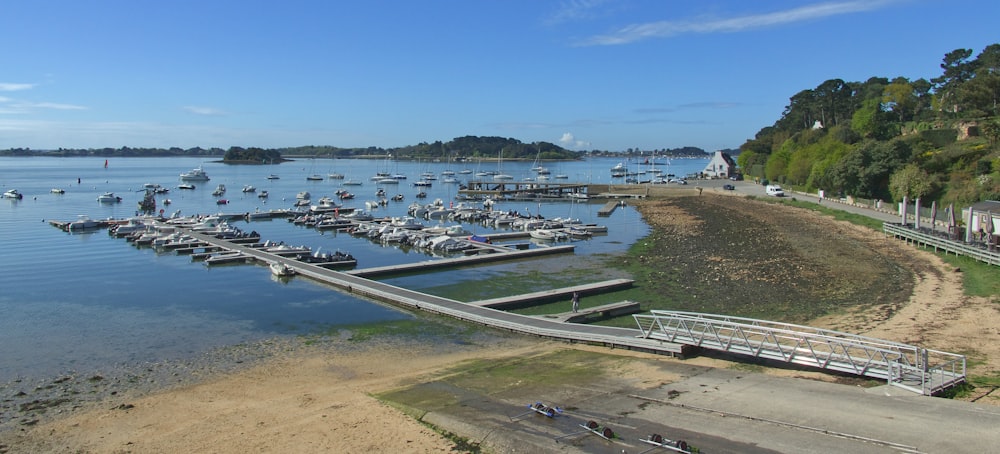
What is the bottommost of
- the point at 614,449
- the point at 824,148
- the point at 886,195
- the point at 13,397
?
the point at 13,397

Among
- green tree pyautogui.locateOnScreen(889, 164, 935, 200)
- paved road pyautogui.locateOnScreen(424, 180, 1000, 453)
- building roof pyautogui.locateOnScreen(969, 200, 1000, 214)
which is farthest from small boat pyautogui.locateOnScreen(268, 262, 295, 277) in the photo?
green tree pyautogui.locateOnScreen(889, 164, 935, 200)

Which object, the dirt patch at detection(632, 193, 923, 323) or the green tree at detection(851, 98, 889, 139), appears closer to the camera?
the dirt patch at detection(632, 193, 923, 323)

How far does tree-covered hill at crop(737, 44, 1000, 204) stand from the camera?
52281mm

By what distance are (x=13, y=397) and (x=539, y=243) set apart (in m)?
37.6

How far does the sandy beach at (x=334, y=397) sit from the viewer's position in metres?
14.7

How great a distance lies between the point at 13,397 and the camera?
18844 millimetres

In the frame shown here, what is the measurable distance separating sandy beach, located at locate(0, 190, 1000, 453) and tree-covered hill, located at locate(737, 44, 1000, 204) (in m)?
27.9

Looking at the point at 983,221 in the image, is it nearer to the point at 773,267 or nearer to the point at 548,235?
the point at 773,267

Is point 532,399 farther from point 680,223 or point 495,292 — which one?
point 680,223

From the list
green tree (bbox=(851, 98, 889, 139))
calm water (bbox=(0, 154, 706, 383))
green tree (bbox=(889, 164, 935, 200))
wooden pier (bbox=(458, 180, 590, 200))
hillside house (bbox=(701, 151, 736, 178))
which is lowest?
calm water (bbox=(0, 154, 706, 383))

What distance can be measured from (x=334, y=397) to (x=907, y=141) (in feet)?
215

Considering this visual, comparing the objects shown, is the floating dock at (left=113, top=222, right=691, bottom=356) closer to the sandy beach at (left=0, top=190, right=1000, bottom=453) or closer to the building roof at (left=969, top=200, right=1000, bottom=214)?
the sandy beach at (left=0, top=190, right=1000, bottom=453)

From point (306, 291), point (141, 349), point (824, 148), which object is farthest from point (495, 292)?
point (824, 148)

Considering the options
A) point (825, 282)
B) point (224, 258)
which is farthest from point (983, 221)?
point (224, 258)
